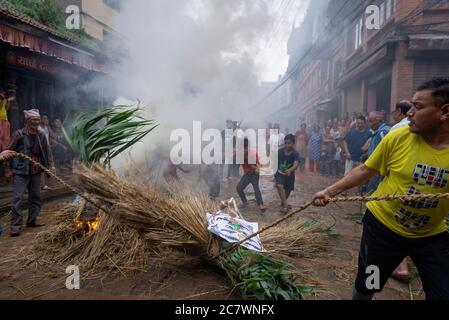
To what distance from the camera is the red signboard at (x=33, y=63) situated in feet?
26.3

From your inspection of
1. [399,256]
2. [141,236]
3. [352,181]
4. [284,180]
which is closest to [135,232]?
[141,236]

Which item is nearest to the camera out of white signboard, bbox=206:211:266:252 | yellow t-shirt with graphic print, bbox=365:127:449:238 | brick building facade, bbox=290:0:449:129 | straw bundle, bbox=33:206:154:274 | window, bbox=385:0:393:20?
yellow t-shirt with graphic print, bbox=365:127:449:238

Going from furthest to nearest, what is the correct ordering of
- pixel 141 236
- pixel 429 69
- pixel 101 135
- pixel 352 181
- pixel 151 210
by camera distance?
pixel 429 69 < pixel 101 135 < pixel 141 236 < pixel 151 210 < pixel 352 181

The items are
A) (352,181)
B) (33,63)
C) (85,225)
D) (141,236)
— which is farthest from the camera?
(33,63)

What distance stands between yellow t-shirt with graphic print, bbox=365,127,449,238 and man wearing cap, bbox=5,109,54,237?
454cm

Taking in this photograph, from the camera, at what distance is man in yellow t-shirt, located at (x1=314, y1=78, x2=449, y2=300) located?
2002 millimetres

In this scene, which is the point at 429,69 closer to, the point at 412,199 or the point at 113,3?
the point at 412,199

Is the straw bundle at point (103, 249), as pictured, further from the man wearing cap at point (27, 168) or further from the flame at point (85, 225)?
the man wearing cap at point (27, 168)

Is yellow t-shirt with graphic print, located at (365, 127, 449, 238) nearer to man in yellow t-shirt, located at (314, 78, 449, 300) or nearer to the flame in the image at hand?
man in yellow t-shirt, located at (314, 78, 449, 300)

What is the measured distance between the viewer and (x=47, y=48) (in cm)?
801

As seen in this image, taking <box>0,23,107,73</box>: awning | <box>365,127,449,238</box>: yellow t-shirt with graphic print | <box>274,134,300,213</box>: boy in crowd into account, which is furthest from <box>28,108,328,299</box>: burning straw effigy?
<box>0,23,107,73</box>: awning

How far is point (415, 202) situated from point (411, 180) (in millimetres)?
136

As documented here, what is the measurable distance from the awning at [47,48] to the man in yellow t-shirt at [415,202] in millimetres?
7293

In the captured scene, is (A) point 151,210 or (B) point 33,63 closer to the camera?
(A) point 151,210
